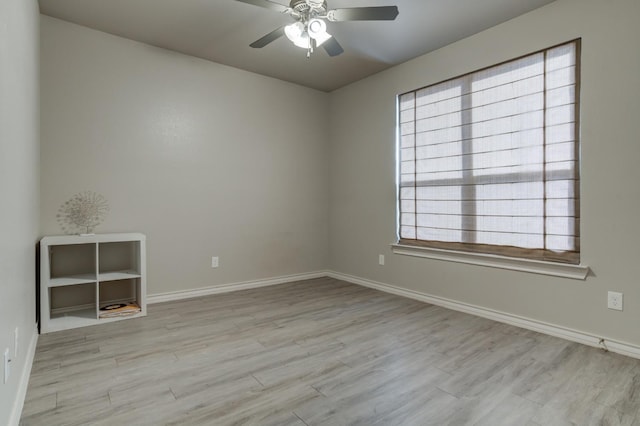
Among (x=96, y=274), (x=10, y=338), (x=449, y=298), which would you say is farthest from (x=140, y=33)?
(x=449, y=298)

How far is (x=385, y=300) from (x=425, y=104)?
213cm

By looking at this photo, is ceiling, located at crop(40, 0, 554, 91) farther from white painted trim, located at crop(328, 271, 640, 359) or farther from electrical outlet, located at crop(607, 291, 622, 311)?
white painted trim, located at crop(328, 271, 640, 359)

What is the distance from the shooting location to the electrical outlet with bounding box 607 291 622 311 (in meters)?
2.36

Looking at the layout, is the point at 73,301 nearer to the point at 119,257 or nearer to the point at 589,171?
the point at 119,257

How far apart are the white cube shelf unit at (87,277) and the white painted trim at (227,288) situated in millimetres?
278

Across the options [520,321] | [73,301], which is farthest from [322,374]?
[73,301]

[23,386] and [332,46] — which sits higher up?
[332,46]

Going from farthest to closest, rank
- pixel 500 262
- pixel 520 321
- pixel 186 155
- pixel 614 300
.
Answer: pixel 186 155
pixel 500 262
pixel 520 321
pixel 614 300

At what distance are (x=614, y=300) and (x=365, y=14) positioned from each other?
2605mm

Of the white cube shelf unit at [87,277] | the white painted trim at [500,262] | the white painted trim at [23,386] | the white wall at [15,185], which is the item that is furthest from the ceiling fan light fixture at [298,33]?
the white painted trim at [23,386]

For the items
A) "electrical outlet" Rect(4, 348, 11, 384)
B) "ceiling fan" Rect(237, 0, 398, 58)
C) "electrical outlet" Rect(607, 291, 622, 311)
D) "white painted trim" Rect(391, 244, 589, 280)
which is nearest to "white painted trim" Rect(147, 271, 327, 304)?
"white painted trim" Rect(391, 244, 589, 280)

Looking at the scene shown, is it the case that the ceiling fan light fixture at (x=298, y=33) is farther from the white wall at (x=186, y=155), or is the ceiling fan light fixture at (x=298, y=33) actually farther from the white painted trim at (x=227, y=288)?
the white painted trim at (x=227, y=288)

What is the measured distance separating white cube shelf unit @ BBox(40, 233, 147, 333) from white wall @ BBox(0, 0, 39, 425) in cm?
63

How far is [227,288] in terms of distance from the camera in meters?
3.95
